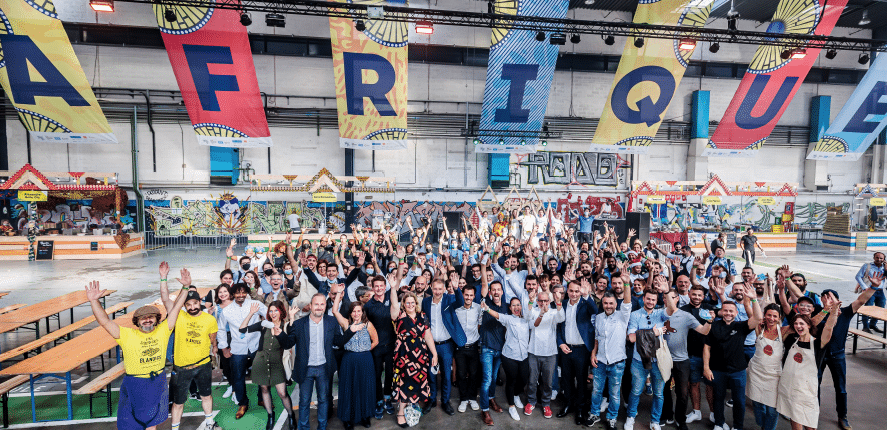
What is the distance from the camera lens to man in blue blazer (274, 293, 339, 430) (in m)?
4.15

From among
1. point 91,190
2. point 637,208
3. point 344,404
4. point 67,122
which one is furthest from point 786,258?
point 91,190

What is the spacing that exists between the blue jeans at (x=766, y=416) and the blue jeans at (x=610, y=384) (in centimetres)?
148

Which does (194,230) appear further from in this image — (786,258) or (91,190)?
(786,258)

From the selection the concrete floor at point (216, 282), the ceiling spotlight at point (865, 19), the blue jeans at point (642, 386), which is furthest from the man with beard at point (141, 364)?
the ceiling spotlight at point (865, 19)

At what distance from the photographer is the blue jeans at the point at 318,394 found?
4238 mm

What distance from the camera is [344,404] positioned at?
175 inches

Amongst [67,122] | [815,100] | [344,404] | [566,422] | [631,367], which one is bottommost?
[566,422]

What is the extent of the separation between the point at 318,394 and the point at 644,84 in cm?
1249

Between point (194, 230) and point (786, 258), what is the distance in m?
26.1

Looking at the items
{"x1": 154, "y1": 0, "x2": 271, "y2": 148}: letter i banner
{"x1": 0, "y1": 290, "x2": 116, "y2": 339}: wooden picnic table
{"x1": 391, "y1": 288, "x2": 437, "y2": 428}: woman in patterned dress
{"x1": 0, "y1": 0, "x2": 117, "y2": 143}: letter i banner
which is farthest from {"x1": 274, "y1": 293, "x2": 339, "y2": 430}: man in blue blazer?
{"x1": 0, "y1": 0, "x2": 117, "y2": 143}: letter i banner

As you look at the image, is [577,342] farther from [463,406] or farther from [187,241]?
[187,241]

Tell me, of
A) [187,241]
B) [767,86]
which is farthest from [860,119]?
[187,241]

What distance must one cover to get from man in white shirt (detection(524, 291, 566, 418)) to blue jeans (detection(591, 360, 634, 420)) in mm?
496

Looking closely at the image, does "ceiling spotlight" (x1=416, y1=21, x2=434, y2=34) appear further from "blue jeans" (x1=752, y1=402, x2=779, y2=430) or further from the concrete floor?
"blue jeans" (x1=752, y1=402, x2=779, y2=430)
